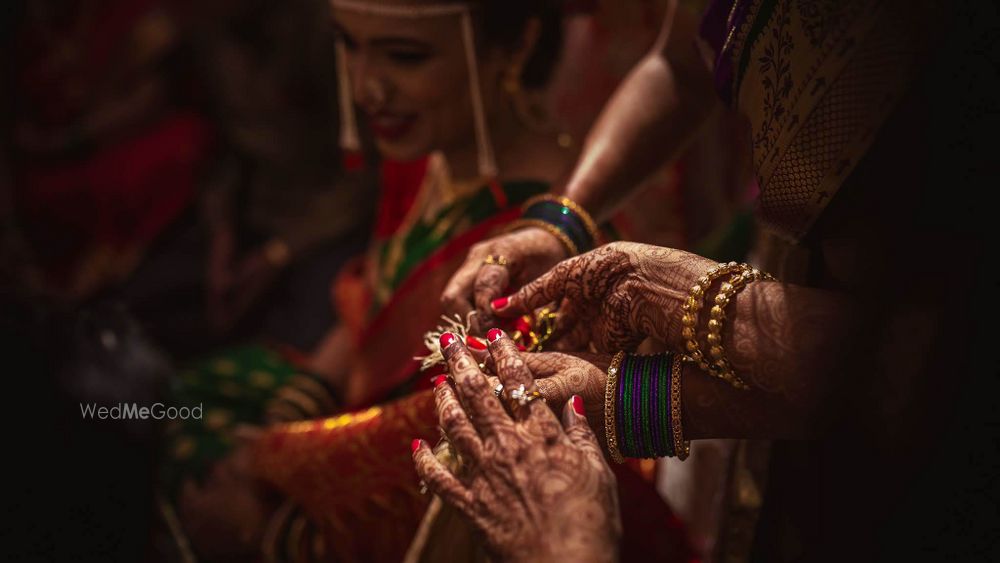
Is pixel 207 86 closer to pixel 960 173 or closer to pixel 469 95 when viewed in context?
pixel 469 95

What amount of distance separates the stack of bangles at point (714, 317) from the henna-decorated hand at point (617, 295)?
0.5 inches

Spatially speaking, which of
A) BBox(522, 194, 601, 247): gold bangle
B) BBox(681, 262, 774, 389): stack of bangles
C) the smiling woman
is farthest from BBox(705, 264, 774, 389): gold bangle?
the smiling woman

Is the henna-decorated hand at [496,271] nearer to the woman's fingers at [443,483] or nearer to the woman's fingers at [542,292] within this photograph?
the woman's fingers at [542,292]

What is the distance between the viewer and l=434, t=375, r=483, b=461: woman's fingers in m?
0.72

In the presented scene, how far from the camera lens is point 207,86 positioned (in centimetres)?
292

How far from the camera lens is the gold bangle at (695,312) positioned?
752 millimetres

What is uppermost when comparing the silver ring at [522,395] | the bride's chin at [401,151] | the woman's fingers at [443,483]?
the silver ring at [522,395]

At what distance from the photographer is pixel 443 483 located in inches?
28.9

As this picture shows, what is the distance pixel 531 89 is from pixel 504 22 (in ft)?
0.45

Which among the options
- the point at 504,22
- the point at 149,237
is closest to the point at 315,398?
the point at 504,22

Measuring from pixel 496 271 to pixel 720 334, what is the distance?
0.30m

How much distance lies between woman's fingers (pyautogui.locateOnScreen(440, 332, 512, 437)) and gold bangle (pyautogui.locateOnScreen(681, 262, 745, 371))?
0.18 metres

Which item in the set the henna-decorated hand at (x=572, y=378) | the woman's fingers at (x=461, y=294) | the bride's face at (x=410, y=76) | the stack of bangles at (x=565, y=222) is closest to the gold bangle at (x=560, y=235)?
the stack of bangles at (x=565, y=222)

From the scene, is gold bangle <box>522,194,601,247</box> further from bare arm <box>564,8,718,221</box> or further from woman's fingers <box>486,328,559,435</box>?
woman's fingers <box>486,328,559,435</box>
